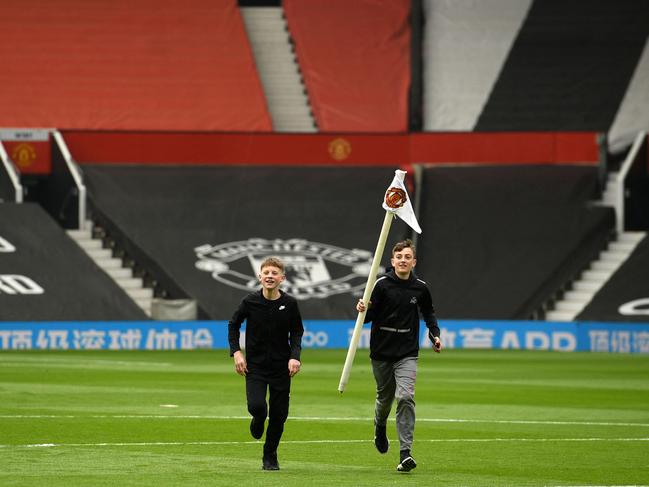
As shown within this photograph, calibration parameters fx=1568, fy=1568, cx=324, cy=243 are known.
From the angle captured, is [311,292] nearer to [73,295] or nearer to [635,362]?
[73,295]

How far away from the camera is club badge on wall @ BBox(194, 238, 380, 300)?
154 feet

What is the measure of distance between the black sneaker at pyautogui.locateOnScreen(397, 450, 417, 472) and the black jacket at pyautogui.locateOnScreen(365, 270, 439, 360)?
1.05 m

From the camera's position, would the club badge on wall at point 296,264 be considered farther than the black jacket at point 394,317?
Yes

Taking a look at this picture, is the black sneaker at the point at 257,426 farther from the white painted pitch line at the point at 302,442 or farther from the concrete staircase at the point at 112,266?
the concrete staircase at the point at 112,266

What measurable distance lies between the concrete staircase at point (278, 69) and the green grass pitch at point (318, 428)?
2181cm

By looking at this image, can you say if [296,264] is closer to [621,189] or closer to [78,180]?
→ [78,180]

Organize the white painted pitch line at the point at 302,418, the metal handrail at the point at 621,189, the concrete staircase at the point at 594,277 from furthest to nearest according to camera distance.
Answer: the metal handrail at the point at 621,189 → the concrete staircase at the point at 594,277 → the white painted pitch line at the point at 302,418

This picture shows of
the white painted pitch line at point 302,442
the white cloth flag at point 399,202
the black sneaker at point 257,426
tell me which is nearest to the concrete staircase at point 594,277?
the white painted pitch line at point 302,442

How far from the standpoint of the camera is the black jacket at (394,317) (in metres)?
14.9

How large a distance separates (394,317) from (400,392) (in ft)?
2.48

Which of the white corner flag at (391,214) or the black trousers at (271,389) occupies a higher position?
the white corner flag at (391,214)

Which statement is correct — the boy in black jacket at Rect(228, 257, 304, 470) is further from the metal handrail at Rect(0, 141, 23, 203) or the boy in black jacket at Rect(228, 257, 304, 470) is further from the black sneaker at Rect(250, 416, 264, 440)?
the metal handrail at Rect(0, 141, 23, 203)

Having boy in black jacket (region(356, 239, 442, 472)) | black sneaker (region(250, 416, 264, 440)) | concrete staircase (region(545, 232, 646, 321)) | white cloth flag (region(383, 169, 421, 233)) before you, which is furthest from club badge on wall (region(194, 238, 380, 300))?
black sneaker (region(250, 416, 264, 440))

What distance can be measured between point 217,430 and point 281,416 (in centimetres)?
454
